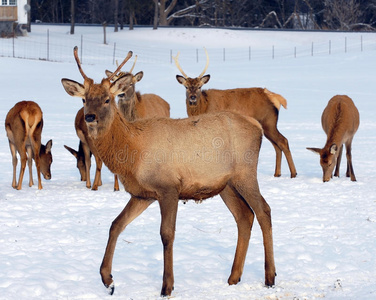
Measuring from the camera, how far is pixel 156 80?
37094mm

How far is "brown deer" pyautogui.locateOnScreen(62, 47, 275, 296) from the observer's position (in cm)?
648

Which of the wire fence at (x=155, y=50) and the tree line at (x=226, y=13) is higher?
the tree line at (x=226, y=13)

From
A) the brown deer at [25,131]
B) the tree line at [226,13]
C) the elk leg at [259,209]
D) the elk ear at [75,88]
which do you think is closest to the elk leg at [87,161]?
the brown deer at [25,131]

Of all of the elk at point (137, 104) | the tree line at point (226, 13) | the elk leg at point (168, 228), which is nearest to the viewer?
the elk leg at point (168, 228)

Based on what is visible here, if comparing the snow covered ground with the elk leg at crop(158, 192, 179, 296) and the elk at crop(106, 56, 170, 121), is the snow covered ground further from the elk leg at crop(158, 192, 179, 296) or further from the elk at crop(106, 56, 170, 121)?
the elk at crop(106, 56, 170, 121)

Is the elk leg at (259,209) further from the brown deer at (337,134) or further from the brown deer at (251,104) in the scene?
the brown deer at (251,104)

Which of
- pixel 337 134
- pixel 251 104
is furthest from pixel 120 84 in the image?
pixel 251 104

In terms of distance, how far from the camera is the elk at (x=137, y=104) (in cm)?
1196

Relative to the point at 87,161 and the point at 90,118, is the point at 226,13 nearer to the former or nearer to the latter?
the point at 87,161

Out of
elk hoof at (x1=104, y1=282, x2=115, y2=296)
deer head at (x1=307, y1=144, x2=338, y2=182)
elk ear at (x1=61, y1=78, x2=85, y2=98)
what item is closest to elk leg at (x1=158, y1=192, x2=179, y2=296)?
elk hoof at (x1=104, y1=282, x2=115, y2=296)

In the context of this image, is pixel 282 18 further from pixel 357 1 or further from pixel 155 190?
pixel 155 190

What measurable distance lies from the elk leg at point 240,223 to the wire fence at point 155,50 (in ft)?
124

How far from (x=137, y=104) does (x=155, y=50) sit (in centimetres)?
4055

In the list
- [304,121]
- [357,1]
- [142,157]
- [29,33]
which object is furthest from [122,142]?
[357,1]
